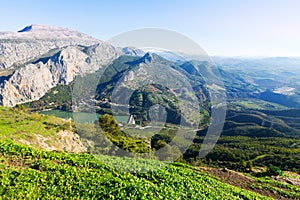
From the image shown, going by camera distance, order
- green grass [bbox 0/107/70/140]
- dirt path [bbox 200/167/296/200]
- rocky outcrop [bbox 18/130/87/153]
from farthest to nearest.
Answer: rocky outcrop [bbox 18/130/87/153]
green grass [bbox 0/107/70/140]
dirt path [bbox 200/167/296/200]

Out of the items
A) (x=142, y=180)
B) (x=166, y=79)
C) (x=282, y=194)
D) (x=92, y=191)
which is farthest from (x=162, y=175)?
(x=166, y=79)

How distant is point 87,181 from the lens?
13641 mm

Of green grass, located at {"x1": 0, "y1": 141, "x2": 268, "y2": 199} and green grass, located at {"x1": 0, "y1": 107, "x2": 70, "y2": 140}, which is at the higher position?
green grass, located at {"x1": 0, "y1": 141, "x2": 268, "y2": 199}

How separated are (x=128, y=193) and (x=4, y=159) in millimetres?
7952

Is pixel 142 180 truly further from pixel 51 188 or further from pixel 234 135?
pixel 234 135

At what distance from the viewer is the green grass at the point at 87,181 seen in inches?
474

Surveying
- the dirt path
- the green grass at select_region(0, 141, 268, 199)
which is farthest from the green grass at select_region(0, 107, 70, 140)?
the dirt path

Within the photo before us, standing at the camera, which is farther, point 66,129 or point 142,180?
point 66,129

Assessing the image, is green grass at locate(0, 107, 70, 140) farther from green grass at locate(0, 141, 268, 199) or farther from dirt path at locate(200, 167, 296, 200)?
dirt path at locate(200, 167, 296, 200)

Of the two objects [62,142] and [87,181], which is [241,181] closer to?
[87,181]

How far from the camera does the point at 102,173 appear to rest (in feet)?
50.6

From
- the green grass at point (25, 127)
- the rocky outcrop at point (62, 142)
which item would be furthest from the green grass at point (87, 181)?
the rocky outcrop at point (62, 142)

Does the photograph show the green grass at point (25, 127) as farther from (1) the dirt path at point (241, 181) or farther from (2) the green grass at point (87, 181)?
(1) the dirt path at point (241, 181)

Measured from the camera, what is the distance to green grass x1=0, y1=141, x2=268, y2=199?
12.0 metres
